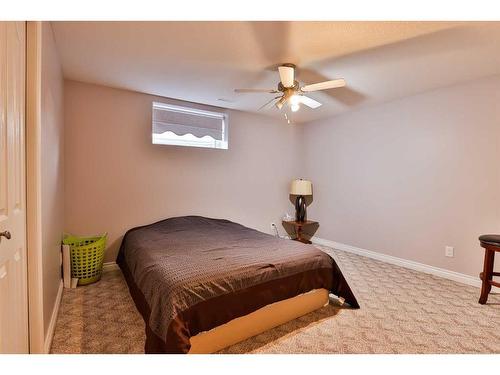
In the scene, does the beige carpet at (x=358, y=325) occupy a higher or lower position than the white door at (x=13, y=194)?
lower

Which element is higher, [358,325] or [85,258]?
[85,258]

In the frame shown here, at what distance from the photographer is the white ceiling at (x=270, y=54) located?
1962mm

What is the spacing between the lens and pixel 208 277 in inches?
68.9

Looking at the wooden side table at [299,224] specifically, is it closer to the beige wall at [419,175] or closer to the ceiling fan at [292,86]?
the beige wall at [419,175]

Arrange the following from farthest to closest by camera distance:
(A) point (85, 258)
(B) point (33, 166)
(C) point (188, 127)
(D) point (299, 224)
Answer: (D) point (299, 224)
(C) point (188, 127)
(A) point (85, 258)
(B) point (33, 166)

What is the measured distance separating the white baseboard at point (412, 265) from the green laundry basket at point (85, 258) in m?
3.45

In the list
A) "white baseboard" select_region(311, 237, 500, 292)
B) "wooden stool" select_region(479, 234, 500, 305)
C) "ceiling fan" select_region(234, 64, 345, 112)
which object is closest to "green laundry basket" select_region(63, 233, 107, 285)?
"ceiling fan" select_region(234, 64, 345, 112)

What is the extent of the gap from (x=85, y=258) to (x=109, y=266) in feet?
1.70

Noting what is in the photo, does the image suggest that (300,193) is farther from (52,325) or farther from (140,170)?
(52,325)

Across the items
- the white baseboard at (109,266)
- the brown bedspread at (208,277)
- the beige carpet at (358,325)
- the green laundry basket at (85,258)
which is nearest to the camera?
the brown bedspread at (208,277)

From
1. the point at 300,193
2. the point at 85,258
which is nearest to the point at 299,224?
the point at 300,193

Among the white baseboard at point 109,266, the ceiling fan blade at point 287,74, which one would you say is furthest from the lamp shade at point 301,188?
the white baseboard at point 109,266
